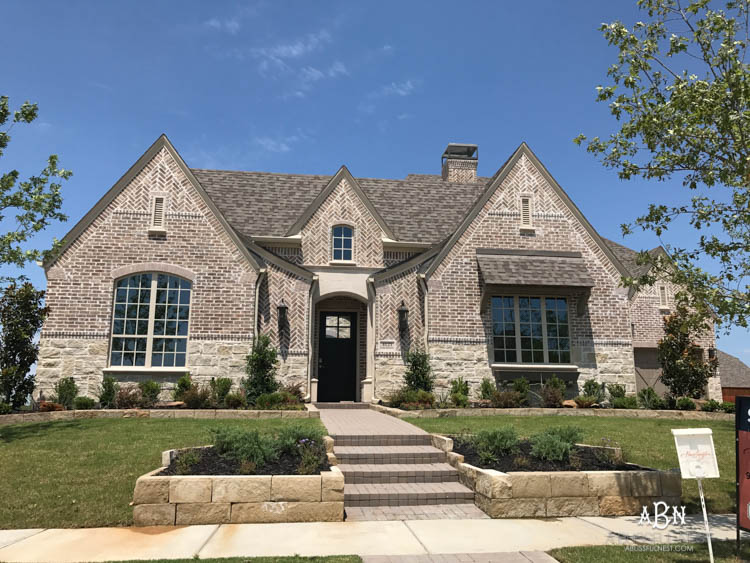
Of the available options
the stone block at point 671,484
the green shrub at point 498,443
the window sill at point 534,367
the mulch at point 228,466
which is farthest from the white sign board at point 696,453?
the window sill at point 534,367

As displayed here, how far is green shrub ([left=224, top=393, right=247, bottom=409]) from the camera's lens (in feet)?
50.3

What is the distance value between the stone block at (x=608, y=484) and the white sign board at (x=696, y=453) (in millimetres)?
2227

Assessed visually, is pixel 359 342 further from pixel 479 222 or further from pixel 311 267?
pixel 479 222

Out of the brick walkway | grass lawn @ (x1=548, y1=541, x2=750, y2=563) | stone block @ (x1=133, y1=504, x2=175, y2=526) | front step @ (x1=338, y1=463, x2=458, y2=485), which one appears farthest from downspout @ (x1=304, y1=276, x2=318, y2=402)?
grass lawn @ (x1=548, y1=541, x2=750, y2=563)

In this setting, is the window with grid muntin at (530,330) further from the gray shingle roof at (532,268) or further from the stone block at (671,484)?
the stone block at (671,484)

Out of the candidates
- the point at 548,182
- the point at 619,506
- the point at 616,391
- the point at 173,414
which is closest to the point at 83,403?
the point at 173,414

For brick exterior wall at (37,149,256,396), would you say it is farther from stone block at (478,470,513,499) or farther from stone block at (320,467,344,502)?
stone block at (478,470,513,499)

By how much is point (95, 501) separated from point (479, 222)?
14922 millimetres

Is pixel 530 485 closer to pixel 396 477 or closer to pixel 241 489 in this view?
pixel 396 477

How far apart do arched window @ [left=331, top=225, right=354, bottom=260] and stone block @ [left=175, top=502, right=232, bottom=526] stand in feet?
42.5

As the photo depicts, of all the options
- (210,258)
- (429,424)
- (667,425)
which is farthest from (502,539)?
(210,258)

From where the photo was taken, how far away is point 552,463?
27.8 ft

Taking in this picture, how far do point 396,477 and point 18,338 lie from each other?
41.0ft

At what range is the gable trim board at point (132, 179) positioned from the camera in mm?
17172
